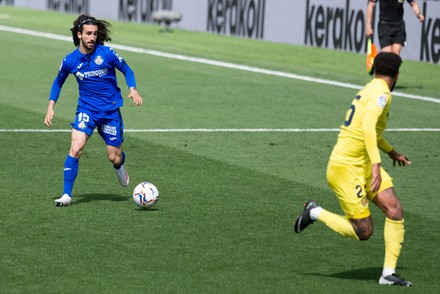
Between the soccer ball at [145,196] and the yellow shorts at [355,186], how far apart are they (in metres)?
3.24

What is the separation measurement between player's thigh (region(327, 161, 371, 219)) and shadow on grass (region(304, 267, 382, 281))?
499 mm

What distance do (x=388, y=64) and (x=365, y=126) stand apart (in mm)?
549

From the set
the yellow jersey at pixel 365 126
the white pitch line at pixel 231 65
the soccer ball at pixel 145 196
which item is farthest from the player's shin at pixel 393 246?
the white pitch line at pixel 231 65

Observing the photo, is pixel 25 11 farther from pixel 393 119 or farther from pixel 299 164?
pixel 299 164

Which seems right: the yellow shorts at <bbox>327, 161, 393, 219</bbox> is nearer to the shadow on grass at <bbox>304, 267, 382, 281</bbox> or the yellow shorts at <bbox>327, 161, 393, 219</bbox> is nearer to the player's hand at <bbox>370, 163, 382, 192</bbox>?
the player's hand at <bbox>370, 163, 382, 192</bbox>

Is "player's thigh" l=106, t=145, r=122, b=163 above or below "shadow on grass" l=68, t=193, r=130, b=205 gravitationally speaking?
above

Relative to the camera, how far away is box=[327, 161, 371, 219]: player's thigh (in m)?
9.27

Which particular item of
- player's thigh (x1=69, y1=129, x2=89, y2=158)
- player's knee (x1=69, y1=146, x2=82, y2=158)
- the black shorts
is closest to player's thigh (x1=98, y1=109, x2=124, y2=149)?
player's thigh (x1=69, y1=129, x2=89, y2=158)

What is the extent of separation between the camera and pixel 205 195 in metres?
13.1

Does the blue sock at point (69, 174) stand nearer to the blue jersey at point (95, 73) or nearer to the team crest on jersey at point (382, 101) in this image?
the blue jersey at point (95, 73)

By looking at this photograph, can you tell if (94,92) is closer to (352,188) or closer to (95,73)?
(95,73)

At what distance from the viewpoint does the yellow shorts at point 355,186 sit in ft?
30.4

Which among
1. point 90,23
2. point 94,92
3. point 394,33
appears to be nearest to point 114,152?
point 94,92

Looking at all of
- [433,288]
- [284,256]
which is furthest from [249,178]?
[433,288]
